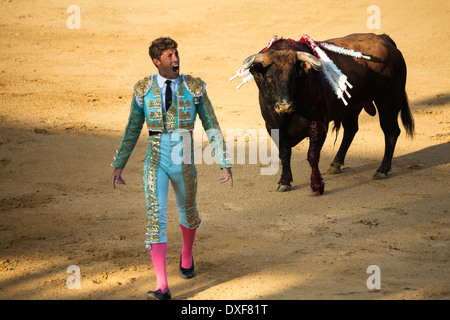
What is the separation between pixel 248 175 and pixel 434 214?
7.43ft

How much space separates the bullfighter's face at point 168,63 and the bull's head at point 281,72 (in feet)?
7.31

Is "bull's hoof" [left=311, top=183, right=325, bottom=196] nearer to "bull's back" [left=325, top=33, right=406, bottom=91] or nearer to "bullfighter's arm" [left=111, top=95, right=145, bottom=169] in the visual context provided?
"bull's back" [left=325, top=33, right=406, bottom=91]

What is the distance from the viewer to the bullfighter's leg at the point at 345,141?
8125mm

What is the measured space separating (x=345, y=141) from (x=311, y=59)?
1595 millimetres

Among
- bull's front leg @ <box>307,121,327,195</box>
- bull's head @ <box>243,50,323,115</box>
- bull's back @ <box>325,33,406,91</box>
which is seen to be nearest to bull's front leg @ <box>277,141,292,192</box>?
bull's front leg @ <box>307,121,327,195</box>

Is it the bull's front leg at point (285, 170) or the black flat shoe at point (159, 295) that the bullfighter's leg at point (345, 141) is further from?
the black flat shoe at point (159, 295)

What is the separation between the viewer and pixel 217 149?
501 centimetres

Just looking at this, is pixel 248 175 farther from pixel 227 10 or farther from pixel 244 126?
pixel 227 10

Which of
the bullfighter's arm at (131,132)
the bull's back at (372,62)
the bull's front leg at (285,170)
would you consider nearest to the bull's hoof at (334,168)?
the bull's front leg at (285,170)

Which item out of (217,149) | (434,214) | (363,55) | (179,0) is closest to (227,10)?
(179,0)

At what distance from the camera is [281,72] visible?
6.93 metres

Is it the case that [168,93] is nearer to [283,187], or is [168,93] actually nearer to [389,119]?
[283,187]

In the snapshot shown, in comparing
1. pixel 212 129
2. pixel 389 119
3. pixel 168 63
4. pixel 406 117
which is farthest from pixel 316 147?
pixel 168 63

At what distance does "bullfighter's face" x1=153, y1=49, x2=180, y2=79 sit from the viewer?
Answer: 187 inches
